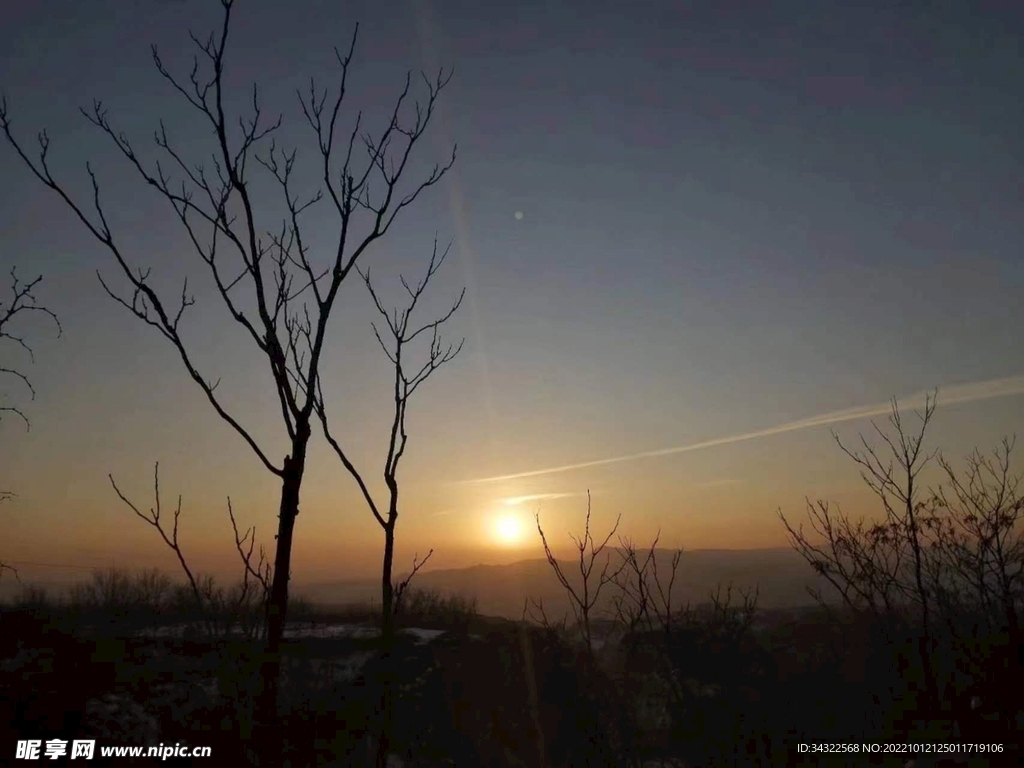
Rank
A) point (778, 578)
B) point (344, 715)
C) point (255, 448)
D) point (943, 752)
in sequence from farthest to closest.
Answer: point (778, 578) → point (344, 715) → point (943, 752) → point (255, 448)

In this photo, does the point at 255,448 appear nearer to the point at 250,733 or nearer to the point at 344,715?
the point at 250,733

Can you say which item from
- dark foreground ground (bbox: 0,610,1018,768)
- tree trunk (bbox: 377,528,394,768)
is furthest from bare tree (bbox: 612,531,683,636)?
tree trunk (bbox: 377,528,394,768)

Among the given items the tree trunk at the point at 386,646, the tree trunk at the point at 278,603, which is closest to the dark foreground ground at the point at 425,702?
the tree trunk at the point at 386,646

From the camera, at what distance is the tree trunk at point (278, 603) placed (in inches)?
81.0

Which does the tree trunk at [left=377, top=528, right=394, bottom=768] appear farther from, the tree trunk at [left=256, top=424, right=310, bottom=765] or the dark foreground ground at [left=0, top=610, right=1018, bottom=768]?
the dark foreground ground at [left=0, top=610, right=1018, bottom=768]

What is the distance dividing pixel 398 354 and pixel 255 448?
1016mm

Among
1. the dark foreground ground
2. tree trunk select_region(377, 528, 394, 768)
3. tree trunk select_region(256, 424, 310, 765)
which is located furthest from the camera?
the dark foreground ground

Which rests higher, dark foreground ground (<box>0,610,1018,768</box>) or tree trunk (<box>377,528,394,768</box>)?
tree trunk (<box>377,528,394,768</box>)

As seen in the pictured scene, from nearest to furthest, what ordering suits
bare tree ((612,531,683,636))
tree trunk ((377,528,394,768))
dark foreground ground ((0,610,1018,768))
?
tree trunk ((377,528,394,768)) → bare tree ((612,531,683,636)) → dark foreground ground ((0,610,1018,768))

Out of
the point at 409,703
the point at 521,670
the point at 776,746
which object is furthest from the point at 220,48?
the point at 521,670

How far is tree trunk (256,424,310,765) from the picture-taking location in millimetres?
2059

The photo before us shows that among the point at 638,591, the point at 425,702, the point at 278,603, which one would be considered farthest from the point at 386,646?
the point at 425,702

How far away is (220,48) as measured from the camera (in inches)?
100

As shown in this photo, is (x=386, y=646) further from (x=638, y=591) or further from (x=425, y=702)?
(x=425, y=702)
